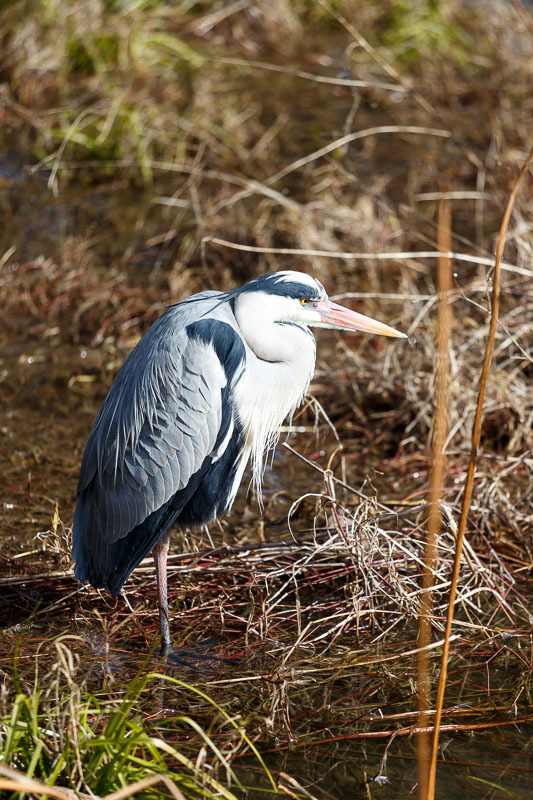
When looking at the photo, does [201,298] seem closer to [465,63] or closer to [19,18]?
[19,18]

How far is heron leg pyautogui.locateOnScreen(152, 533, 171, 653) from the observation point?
334 cm

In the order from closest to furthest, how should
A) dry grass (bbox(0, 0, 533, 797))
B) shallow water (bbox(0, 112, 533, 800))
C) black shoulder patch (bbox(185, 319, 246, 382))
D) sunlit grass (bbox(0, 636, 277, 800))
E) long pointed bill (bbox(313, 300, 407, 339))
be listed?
sunlit grass (bbox(0, 636, 277, 800)), shallow water (bbox(0, 112, 533, 800)), black shoulder patch (bbox(185, 319, 246, 382)), long pointed bill (bbox(313, 300, 407, 339)), dry grass (bbox(0, 0, 533, 797))

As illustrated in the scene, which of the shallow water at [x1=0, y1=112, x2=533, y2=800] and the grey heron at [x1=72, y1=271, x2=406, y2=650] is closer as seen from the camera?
the shallow water at [x1=0, y1=112, x2=533, y2=800]

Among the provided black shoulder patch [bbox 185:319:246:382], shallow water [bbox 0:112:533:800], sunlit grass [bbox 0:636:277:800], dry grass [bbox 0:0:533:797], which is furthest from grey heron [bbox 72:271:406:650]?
sunlit grass [bbox 0:636:277:800]

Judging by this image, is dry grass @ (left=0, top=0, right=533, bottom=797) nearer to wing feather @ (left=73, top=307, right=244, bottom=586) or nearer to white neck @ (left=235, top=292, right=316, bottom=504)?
wing feather @ (left=73, top=307, right=244, bottom=586)

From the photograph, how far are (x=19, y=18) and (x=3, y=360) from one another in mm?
3415

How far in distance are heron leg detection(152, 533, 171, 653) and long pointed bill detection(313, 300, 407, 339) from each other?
924 mm

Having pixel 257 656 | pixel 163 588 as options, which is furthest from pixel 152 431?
pixel 257 656

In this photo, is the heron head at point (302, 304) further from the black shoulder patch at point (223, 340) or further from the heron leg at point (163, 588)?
the heron leg at point (163, 588)

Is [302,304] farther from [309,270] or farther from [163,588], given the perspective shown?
[309,270]

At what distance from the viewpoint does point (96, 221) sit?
649cm

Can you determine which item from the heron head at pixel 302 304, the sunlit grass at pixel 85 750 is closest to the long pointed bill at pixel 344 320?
the heron head at pixel 302 304

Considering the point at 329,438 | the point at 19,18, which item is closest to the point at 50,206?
the point at 19,18

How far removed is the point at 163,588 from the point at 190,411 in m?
0.64
